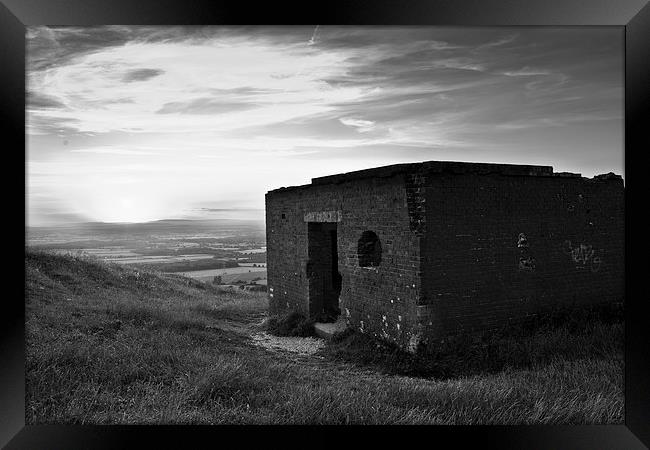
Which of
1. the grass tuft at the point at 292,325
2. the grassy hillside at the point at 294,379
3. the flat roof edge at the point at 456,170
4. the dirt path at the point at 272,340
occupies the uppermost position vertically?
the flat roof edge at the point at 456,170

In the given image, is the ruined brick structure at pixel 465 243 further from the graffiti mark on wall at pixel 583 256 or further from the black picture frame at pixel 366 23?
the black picture frame at pixel 366 23

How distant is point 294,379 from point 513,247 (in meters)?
4.16

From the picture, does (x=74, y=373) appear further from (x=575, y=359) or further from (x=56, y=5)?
(x=575, y=359)

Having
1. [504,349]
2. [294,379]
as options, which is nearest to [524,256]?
[504,349]

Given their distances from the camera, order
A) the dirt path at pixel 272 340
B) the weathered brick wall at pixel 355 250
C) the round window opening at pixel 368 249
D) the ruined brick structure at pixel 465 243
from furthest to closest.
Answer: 1. the dirt path at pixel 272 340
2. the round window opening at pixel 368 249
3. the weathered brick wall at pixel 355 250
4. the ruined brick structure at pixel 465 243

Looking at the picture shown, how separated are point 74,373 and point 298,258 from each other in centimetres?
537

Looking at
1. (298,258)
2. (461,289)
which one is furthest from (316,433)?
(298,258)

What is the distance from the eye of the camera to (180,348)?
709 cm

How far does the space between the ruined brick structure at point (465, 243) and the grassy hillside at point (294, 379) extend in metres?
0.56

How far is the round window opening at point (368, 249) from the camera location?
811cm

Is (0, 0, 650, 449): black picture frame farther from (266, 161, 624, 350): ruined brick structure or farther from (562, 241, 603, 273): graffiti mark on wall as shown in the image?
(562, 241, 603, 273): graffiti mark on wall

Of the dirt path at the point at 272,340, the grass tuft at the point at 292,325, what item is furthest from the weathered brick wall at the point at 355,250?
the dirt path at the point at 272,340

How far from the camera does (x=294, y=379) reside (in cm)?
595

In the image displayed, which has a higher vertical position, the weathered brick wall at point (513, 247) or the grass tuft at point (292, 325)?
the weathered brick wall at point (513, 247)
